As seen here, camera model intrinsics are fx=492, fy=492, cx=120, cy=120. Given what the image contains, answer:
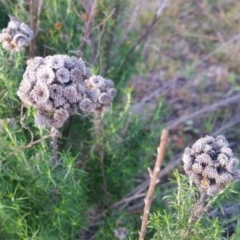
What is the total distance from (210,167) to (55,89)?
612 millimetres

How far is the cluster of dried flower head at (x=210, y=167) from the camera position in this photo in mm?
1738

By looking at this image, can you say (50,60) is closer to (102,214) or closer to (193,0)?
(102,214)

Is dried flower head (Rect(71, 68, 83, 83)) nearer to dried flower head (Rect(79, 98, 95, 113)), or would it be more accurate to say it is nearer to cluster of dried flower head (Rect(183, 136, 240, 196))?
dried flower head (Rect(79, 98, 95, 113))

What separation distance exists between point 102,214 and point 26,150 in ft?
2.38

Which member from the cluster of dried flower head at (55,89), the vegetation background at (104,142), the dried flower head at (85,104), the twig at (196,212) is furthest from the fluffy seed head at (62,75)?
the twig at (196,212)

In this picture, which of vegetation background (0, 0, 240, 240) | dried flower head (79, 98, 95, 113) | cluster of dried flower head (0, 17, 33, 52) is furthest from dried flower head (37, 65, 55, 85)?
cluster of dried flower head (0, 17, 33, 52)

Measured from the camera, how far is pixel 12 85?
2363 millimetres

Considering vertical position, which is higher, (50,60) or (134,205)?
(50,60)

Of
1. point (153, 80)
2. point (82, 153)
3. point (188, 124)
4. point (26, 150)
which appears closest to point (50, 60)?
point (26, 150)

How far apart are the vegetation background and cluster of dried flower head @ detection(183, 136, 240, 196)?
0.66 feet

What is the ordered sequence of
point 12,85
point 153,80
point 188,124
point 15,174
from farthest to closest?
point 153,80
point 188,124
point 12,85
point 15,174

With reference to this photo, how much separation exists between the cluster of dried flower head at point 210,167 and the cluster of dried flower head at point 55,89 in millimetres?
419

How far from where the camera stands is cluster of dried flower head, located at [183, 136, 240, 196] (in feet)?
5.70

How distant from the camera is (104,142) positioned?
261 centimetres
